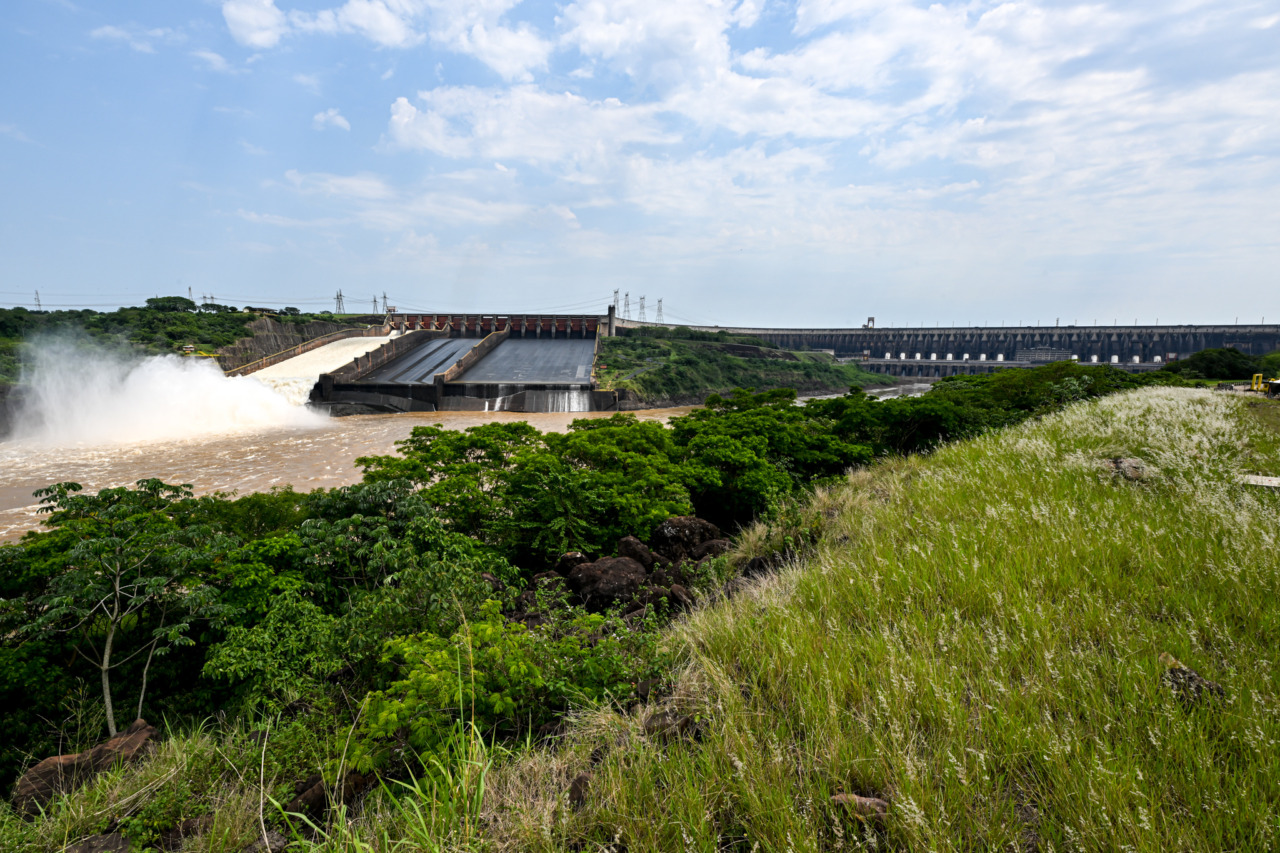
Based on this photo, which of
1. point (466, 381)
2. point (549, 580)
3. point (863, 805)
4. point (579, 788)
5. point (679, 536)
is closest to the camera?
point (863, 805)

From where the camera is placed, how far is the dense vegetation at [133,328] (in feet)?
123

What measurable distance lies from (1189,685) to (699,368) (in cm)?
5336

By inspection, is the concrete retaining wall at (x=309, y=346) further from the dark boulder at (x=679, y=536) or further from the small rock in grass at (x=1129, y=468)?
the small rock in grass at (x=1129, y=468)

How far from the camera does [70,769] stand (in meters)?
4.19

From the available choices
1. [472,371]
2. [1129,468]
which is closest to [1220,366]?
[1129,468]

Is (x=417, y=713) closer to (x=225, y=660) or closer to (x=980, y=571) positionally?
(x=225, y=660)

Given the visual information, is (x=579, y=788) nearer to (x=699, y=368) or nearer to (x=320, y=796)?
(x=320, y=796)

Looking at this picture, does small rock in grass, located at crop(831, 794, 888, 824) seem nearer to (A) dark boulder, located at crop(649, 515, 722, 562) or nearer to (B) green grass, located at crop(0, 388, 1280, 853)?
(B) green grass, located at crop(0, 388, 1280, 853)

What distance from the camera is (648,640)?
4.07 metres

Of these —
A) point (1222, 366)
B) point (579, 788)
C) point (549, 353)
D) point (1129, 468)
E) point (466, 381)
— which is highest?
point (549, 353)

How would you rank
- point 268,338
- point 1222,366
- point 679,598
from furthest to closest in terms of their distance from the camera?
point 268,338, point 1222,366, point 679,598

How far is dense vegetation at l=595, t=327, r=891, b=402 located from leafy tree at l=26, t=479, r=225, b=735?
118 ft

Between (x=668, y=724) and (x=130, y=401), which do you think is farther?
(x=130, y=401)

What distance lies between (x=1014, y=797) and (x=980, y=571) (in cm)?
213
